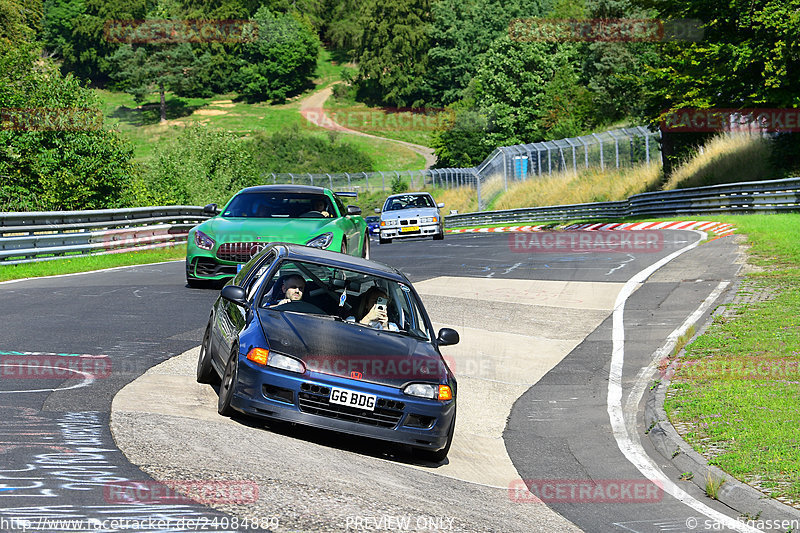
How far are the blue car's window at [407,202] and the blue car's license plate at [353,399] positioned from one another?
27159 millimetres

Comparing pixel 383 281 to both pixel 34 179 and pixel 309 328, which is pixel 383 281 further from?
pixel 34 179

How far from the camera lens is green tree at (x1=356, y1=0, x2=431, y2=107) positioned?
133m

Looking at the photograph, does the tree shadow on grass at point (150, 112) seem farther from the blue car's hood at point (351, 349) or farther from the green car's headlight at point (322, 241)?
the blue car's hood at point (351, 349)

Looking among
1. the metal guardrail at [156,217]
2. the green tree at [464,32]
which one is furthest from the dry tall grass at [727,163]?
→ the green tree at [464,32]

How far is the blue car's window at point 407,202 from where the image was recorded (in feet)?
114

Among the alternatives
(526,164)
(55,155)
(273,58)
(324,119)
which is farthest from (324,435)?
(273,58)

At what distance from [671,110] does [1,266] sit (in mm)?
25945

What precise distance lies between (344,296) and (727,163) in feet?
114

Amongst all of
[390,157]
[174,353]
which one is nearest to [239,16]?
[390,157]

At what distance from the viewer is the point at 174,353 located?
11055mm

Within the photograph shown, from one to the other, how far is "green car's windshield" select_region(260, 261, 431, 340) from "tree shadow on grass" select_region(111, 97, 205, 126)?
124m

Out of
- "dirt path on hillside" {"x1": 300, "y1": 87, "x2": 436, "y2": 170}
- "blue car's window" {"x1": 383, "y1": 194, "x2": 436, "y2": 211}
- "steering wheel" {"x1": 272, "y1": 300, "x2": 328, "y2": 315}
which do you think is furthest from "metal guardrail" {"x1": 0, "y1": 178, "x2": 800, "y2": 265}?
"dirt path on hillside" {"x1": 300, "y1": 87, "x2": 436, "y2": 170}

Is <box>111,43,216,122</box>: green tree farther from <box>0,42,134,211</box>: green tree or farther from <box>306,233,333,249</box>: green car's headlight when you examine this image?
<box>306,233,333,249</box>: green car's headlight

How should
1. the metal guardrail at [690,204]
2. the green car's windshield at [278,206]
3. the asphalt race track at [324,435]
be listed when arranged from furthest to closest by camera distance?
1. the metal guardrail at [690,204]
2. the green car's windshield at [278,206]
3. the asphalt race track at [324,435]
